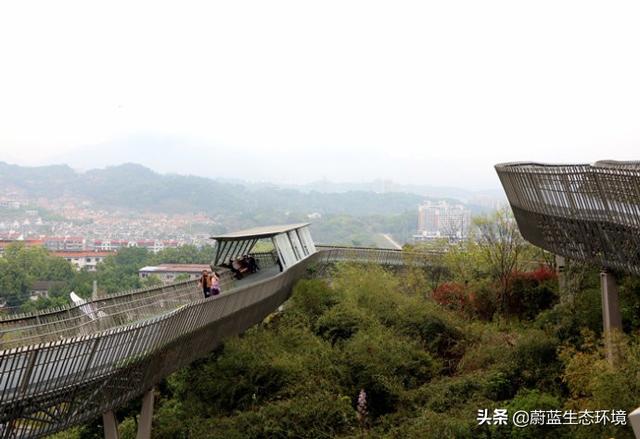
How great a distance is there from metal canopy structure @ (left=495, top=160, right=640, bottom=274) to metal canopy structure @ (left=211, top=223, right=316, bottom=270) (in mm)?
10183

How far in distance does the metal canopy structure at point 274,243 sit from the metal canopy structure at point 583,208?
401 inches

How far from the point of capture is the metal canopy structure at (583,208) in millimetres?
16688

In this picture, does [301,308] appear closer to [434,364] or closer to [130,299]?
[434,364]

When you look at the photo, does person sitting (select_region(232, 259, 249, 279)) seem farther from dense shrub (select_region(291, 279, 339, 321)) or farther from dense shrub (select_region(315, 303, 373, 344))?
dense shrub (select_region(315, 303, 373, 344))

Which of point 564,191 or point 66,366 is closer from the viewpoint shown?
point 66,366

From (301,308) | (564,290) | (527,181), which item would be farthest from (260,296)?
(564,290)

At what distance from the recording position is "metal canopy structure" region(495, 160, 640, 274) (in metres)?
16.7

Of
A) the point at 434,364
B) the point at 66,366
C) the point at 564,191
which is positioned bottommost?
the point at 434,364

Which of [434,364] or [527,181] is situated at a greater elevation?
[527,181]

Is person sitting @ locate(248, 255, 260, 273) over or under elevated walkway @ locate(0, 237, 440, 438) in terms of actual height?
under

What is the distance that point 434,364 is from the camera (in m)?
24.0

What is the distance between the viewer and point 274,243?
32125mm

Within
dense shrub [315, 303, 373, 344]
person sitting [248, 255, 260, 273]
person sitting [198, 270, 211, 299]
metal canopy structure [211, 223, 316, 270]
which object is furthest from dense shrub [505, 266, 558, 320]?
person sitting [198, 270, 211, 299]

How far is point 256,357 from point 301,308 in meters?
6.64
